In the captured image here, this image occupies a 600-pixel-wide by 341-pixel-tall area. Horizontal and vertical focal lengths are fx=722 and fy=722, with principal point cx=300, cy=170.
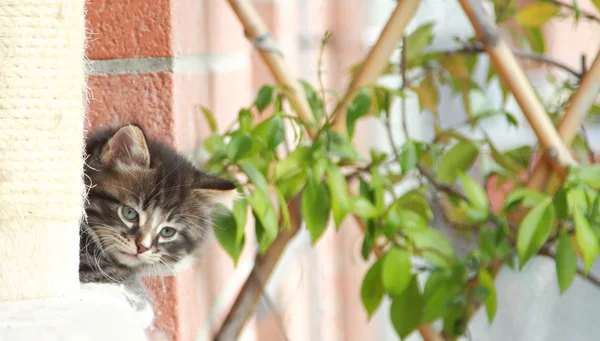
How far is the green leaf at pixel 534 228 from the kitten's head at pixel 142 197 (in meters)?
0.38

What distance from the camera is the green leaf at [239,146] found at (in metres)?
0.83

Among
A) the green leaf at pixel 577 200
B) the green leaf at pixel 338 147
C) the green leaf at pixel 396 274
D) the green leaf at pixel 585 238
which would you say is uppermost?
the green leaf at pixel 338 147

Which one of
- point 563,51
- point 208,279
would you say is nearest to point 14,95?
point 208,279

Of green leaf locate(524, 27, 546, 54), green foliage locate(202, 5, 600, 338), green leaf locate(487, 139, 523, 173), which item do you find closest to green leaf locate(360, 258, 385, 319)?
green foliage locate(202, 5, 600, 338)

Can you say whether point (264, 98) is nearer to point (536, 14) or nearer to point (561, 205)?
point (561, 205)

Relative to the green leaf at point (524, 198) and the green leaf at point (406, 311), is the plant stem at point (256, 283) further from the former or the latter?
the green leaf at point (524, 198)

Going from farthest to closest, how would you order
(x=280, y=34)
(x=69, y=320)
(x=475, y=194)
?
(x=280, y=34) < (x=475, y=194) < (x=69, y=320)

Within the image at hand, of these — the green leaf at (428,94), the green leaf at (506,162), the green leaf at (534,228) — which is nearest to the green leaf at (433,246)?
the green leaf at (534,228)

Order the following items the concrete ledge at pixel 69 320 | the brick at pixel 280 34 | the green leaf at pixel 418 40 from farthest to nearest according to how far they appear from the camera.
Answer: the brick at pixel 280 34 < the green leaf at pixel 418 40 < the concrete ledge at pixel 69 320

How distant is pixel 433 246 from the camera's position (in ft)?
3.25

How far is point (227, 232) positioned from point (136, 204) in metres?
0.11

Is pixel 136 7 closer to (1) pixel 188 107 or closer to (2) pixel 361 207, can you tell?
(1) pixel 188 107

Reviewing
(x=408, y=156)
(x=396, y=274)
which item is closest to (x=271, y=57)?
(x=408, y=156)

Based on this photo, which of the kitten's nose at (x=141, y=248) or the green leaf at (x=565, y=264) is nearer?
the kitten's nose at (x=141, y=248)
